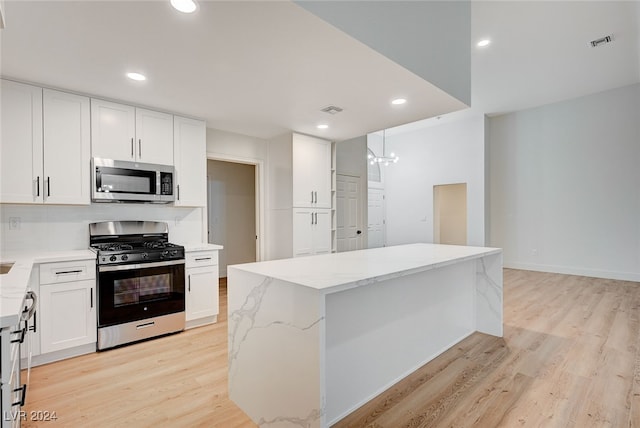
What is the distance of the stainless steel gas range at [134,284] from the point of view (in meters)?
2.85

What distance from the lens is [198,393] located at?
218 centimetres

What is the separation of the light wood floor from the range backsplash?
113cm

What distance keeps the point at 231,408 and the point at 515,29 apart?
475 cm

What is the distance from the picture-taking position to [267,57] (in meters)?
2.32

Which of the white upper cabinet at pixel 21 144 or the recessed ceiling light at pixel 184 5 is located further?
the white upper cabinet at pixel 21 144

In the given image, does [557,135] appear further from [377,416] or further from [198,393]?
[198,393]

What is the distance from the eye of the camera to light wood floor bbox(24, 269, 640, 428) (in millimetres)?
1893

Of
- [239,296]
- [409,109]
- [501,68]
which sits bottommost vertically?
[239,296]

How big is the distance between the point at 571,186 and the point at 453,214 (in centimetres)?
315

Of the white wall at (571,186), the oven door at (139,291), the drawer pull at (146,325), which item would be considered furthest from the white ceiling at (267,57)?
the drawer pull at (146,325)

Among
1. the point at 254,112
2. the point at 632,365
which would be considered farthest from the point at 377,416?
the point at 254,112

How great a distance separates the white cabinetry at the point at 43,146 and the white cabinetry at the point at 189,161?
834 millimetres

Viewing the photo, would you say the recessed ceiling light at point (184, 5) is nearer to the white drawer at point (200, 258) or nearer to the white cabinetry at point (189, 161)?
the white cabinetry at point (189, 161)

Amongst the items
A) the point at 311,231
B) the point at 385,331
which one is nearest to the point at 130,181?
the point at 311,231
